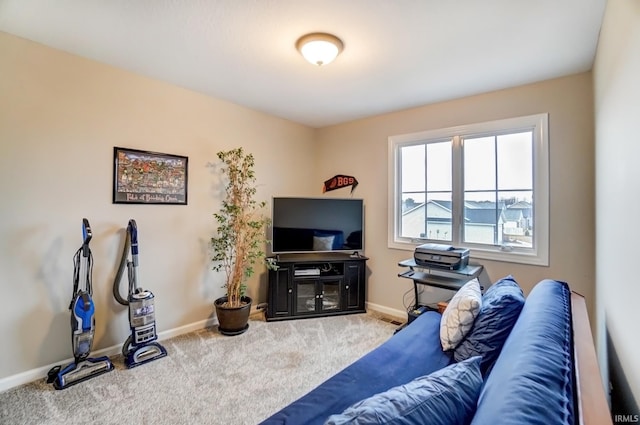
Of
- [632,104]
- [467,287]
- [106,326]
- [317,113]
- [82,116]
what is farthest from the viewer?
[317,113]

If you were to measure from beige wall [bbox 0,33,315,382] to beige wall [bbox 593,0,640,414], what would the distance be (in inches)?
125

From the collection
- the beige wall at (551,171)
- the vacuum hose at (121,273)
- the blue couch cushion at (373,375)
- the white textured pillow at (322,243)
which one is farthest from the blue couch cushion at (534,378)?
the vacuum hose at (121,273)

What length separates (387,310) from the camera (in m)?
3.66

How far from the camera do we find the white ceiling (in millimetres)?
1773

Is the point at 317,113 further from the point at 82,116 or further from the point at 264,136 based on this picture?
the point at 82,116

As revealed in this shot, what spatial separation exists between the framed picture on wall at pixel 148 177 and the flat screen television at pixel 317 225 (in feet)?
3.54

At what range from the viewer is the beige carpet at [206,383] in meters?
1.87

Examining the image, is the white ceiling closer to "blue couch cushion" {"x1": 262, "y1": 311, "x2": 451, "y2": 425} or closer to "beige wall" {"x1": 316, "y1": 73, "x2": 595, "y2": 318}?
Answer: "beige wall" {"x1": 316, "y1": 73, "x2": 595, "y2": 318}

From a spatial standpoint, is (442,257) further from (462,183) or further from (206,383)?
Answer: (206,383)

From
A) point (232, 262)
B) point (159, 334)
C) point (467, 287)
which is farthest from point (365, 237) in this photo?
point (159, 334)

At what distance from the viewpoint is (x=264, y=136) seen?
3795 mm

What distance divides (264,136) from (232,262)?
1626mm

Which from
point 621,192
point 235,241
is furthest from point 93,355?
point 621,192

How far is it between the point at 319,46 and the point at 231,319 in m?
2.61
